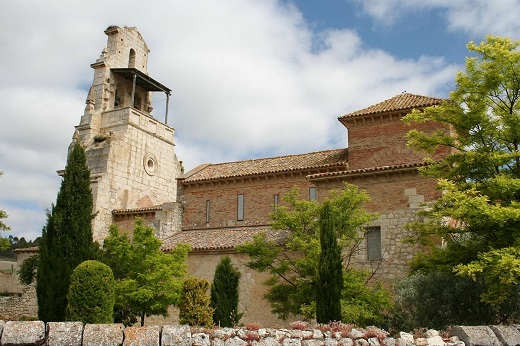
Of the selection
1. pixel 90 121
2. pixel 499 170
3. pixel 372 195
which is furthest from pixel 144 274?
pixel 90 121

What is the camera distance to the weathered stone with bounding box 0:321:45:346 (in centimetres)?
907

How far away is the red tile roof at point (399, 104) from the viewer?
23.7 metres

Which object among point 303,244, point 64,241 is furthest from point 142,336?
point 64,241

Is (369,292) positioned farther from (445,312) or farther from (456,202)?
(456,202)

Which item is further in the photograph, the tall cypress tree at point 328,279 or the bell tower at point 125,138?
the bell tower at point 125,138

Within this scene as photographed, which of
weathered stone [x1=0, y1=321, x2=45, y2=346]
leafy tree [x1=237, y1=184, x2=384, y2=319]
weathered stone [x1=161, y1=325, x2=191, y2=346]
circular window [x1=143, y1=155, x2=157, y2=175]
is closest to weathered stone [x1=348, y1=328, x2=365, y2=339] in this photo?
weathered stone [x1=161, y1=325, x2=191, y2=346]

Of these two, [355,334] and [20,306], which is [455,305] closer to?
[355,334]

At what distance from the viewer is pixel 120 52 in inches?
1433

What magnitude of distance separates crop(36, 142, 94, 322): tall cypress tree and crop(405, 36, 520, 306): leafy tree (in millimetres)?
11886

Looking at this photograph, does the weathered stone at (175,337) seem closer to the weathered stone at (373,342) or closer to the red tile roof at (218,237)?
the weathered stone at (373,342)

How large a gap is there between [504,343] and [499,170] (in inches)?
260

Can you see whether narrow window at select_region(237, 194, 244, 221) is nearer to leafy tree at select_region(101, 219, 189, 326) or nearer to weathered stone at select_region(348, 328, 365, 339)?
leafy tree at select_region(101, 219, 189, 326)

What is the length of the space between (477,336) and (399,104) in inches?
615

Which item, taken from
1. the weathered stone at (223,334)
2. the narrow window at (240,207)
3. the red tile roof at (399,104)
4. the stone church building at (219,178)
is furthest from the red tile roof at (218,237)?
the weathered stone at (223,334)
